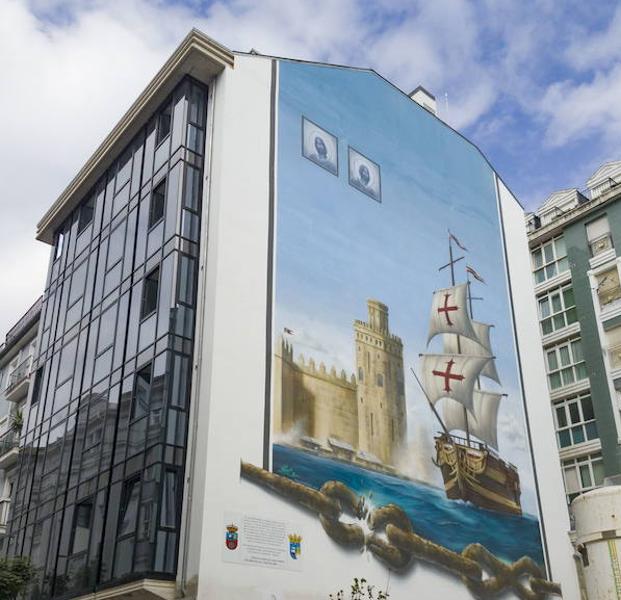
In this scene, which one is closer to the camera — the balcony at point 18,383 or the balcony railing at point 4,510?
the balcony railing at point 4,510

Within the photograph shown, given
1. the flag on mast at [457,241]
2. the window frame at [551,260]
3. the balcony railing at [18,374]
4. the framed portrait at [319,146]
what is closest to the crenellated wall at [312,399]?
the framed portrait at [319,146]

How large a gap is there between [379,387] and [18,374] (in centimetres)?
2287

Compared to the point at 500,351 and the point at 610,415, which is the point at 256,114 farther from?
the point at 610,415

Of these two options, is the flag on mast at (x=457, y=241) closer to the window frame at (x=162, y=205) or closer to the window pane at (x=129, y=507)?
the window frame at (x=162, y=205)

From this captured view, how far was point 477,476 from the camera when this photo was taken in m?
31.3

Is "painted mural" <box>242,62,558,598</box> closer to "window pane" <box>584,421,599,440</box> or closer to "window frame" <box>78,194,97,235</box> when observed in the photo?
"window pane" <box>584,421,599,440</box>

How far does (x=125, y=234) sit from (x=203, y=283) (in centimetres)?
563

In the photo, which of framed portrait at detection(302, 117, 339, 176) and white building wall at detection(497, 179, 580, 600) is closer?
framed portrait at detection(302, 117, 339, 176)

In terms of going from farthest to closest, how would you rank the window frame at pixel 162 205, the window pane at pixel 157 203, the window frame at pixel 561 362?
the window frame at pixel 561 362
the window pane at pixel 157 203
the window frame at pixel 162 205

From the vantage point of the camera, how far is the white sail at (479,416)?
3178 centimetres

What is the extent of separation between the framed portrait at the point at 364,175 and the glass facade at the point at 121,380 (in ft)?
20.5

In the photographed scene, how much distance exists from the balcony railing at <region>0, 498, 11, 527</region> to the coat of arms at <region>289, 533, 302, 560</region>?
20.0 meters

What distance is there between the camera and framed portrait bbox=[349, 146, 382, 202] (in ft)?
106

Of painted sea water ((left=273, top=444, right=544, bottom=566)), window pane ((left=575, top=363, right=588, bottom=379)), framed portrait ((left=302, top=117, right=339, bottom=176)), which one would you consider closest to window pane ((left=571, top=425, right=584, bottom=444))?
window pane ((left=575, top=363, right=588, bottom=379))
